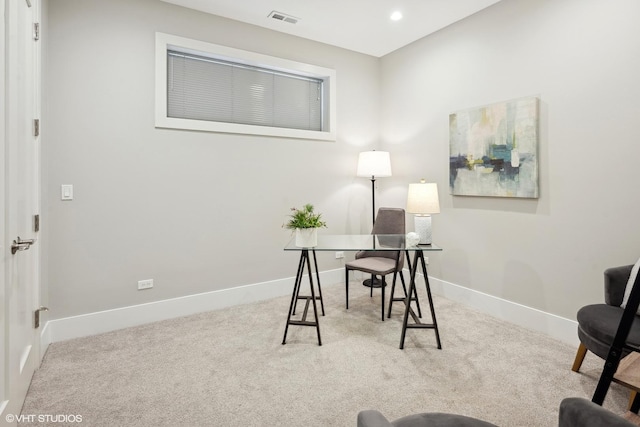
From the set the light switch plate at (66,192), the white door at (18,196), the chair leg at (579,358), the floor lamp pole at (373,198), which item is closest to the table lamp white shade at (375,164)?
the floor lamp pole at (373,198)

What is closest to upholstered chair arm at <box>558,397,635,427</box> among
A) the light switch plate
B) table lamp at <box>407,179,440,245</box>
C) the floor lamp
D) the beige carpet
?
the beige carpet

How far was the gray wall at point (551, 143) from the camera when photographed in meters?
2.38

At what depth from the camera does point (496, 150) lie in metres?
3.11

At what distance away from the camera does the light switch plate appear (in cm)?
271

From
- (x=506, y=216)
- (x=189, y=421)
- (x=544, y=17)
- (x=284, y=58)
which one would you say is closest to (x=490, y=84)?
(x=544, y=17)

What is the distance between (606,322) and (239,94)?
3.52 meters

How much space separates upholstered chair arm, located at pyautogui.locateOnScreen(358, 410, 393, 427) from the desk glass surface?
5.42 ft

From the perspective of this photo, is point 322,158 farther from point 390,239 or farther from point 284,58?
point 390,239

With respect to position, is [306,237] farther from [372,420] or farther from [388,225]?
[372,420]

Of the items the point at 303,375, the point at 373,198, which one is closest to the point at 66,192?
the point at 303,375

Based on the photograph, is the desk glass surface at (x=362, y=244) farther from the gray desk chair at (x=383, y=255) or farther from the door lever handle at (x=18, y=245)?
the door lever handle at (x=18, y=245)

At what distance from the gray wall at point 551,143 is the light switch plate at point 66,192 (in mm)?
3449

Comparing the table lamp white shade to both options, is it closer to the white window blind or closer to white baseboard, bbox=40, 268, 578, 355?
the white window blind

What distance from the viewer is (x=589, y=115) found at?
8.27 feet
